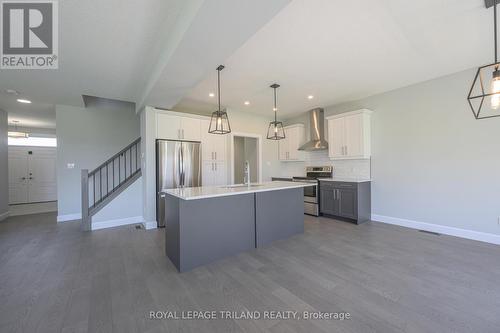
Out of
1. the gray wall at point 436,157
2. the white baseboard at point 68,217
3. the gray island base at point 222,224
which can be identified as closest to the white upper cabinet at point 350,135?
the gray wall at point 436,157

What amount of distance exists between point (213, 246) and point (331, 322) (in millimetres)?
1570

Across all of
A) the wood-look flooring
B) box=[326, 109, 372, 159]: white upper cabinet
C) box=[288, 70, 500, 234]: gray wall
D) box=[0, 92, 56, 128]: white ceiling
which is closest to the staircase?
the wood-look flooring

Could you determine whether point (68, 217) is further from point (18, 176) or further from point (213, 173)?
point (18, 176)

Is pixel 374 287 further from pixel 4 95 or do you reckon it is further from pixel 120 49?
pixel 4 95

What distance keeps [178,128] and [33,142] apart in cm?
693

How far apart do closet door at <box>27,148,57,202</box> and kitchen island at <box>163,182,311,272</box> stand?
7776mm

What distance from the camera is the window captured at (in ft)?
23.3

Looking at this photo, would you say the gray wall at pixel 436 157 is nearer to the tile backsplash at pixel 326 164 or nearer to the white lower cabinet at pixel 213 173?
the tile backsplash at pixel 326 164

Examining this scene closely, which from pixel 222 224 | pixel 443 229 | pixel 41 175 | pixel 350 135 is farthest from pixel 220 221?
pixel 41 175

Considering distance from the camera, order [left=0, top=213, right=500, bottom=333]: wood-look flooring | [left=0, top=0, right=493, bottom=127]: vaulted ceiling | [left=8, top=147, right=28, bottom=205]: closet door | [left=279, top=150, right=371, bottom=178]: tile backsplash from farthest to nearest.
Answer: [left=8, top=147, right=28, bottom=205]: closet door
[left=279, top=150, right=371, bottom=178]: tile backsplash
[left=0, top=0, right=493, bottom=127]: vaulted ceiling
[left=0, top=213, right=500, bottom=333]: wood-look flooring

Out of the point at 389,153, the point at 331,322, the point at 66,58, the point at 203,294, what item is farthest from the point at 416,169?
the point at 66,58

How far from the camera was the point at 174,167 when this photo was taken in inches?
170

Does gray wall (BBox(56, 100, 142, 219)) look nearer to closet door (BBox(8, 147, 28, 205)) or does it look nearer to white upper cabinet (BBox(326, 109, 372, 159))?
closet door (BBox(8, 147, 28, 205))

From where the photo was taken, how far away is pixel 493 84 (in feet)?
5.41
